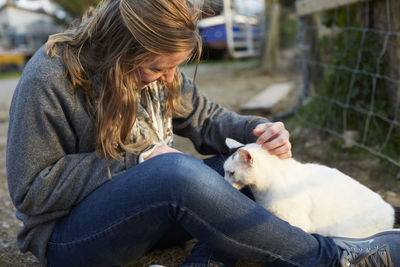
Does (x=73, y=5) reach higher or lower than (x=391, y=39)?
higher

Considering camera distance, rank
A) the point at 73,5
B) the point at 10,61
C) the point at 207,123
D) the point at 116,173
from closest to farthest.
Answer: the point at 116,173 < the point at 207,123 < the point at 10,61 < the point at 73,5

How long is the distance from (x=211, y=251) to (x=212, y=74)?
22.0ft

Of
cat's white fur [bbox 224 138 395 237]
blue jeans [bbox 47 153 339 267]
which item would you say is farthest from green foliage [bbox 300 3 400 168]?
blue jeans [bbox 47 153 339 267]

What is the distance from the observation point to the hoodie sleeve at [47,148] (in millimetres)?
1217

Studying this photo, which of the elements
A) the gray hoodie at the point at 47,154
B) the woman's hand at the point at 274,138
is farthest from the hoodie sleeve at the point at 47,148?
the woman's hand at the point at 274,138

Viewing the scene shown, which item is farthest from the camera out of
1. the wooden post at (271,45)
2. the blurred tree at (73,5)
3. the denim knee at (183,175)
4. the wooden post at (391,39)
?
the blurred tree at (73,5)

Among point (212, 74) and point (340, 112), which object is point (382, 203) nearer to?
point (340, 112)

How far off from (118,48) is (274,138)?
705 millimetres

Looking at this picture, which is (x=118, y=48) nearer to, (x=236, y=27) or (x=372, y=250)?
(x=372, y=250)

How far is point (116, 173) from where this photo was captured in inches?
51.4

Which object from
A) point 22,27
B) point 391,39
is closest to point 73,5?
point 22,27

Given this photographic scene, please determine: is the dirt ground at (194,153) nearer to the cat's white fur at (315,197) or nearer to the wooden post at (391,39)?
the cat's white fur at (315,197)

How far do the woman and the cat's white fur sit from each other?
0.11m

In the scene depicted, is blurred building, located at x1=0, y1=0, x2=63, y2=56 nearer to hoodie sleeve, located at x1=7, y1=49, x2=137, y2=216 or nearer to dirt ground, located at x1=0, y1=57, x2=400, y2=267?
dirt ground, located at x1=0, y1=57, x2=400, y2=267
